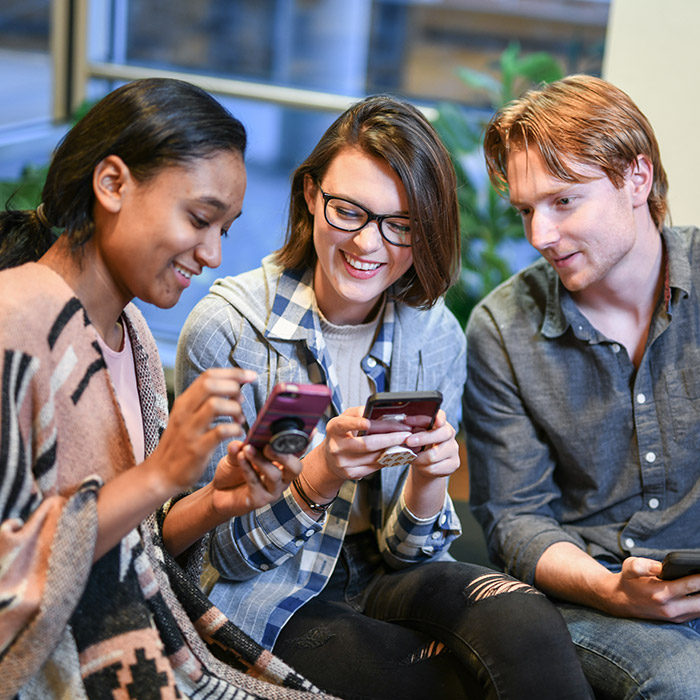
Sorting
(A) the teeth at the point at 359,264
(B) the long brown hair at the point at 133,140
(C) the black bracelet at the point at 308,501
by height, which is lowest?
(C) the black bracelet at the point at 308,501

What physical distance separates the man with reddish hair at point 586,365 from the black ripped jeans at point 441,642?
0.75ft

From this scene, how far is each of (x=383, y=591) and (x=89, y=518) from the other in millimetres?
749

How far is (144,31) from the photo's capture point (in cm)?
433

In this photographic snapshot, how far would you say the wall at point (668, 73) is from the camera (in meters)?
2.54

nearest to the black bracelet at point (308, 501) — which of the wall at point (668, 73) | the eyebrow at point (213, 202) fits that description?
the eyebrow at point (213, 202)

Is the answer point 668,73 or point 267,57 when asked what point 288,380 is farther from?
point 267,57

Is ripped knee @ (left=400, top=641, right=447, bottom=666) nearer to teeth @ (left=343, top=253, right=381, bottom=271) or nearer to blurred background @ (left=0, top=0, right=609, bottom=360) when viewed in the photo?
teeth @ (left=343, top=253, right=381, bottom=271)

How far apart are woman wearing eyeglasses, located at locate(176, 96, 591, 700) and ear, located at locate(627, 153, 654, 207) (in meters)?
0.40

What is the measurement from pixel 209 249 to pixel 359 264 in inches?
16.4

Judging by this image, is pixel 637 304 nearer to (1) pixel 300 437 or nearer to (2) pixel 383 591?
(2) pixel 383 591

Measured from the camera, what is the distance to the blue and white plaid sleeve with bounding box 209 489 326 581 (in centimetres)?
155

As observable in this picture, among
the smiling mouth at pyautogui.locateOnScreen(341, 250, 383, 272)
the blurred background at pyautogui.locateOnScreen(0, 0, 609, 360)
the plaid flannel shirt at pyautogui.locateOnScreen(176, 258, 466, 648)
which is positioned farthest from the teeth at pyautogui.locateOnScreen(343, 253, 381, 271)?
the blurred background at pyautogui.locateOnScreen(0, 0, 609, 360)

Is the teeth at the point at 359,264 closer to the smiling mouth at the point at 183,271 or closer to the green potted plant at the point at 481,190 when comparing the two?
the smiling mouth at the point at 183,271

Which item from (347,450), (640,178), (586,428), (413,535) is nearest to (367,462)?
(347,450)
